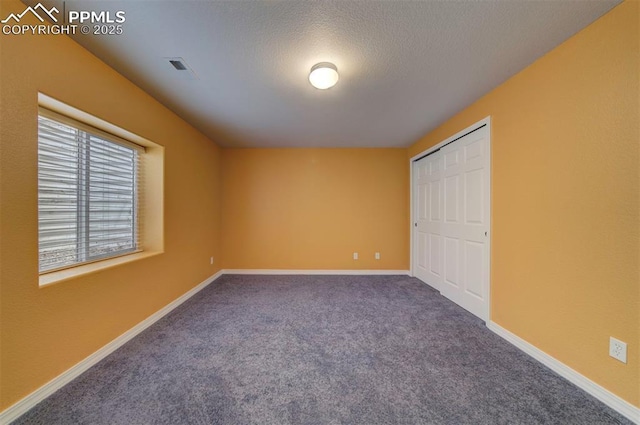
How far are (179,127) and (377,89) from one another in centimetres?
246

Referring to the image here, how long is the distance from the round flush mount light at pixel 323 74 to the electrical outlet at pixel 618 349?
8.49ft

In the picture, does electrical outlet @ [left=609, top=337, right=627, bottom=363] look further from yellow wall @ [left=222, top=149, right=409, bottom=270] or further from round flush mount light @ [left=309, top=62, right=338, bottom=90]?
yellow wall @ [left=222, top=149, right=409, bottom=270]

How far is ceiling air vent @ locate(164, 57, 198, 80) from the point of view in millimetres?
1773

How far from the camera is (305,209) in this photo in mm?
4207

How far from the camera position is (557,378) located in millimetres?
1582

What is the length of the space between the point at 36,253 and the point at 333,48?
2.40 metres

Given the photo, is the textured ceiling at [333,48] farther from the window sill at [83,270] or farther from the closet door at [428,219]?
the window sill at [83,270]

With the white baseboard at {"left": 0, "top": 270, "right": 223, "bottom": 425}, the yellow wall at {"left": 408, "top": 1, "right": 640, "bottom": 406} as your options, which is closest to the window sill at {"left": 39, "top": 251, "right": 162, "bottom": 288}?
the white baseboard at {"left": 0, "top": 270, "right": 223, "bottom": 425}

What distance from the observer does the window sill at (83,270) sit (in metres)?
1.50

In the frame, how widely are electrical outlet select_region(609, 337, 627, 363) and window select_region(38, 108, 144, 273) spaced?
12.5ft

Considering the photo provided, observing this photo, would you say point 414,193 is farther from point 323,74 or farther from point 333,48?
point 333,48

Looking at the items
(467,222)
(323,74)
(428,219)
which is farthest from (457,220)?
(323,74)

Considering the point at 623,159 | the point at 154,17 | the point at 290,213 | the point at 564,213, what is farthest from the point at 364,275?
the point at 154,17

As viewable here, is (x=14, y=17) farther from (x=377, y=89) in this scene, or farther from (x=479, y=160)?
(x=479, y=160)
